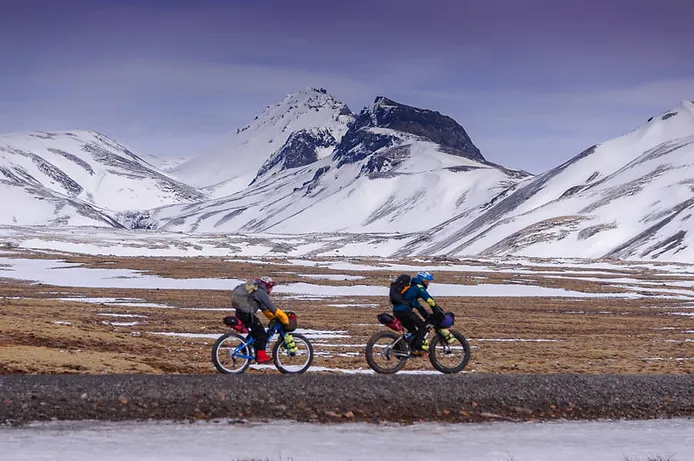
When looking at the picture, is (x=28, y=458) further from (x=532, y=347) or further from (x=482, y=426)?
(x=532, y=347)

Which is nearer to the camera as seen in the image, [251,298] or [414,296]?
[251,298]

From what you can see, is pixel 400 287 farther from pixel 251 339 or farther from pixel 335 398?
pixel 335 398

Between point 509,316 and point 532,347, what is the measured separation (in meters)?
18.3

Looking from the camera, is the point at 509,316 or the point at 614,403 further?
the point at 509,316

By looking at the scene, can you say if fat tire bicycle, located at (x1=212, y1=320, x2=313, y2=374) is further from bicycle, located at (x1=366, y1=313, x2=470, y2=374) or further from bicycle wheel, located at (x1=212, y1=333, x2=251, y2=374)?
bicycle, located at (x1=366, y1=313, x2=470, y2=374)

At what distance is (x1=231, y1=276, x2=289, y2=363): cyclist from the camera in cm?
2164

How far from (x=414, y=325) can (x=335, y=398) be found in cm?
429

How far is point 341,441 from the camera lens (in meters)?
16.1

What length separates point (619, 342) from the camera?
37.6 meters

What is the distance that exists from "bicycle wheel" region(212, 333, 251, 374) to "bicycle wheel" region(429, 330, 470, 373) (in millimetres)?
4661

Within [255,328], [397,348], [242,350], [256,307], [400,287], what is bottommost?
[242,350]

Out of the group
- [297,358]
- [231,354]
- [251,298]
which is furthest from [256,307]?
[297,358]

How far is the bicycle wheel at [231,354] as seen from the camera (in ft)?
72.5

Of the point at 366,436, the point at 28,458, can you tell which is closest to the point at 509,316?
the point at 366,436
